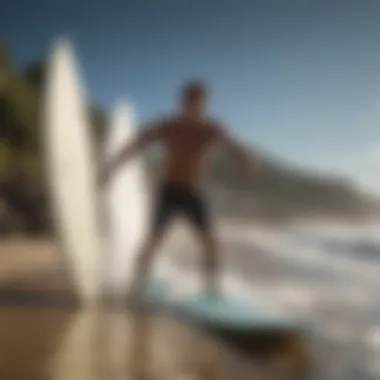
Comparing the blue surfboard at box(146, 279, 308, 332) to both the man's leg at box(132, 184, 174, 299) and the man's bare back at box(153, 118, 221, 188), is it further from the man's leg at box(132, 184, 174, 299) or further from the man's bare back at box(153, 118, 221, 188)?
the man's bare back at box(153, 118, 221, 188)

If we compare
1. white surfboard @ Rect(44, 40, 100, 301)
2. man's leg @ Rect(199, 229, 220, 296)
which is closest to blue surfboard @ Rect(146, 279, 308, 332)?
man's leg @ Rect(199, 229, 220, 296)

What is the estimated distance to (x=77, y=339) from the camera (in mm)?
1274

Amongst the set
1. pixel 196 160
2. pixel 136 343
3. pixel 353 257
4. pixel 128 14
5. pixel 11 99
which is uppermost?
pixel 128 14

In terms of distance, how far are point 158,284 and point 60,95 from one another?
37 cm

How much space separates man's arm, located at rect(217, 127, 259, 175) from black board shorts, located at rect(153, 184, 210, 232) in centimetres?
10

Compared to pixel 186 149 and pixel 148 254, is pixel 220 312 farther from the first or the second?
pixel 186 149

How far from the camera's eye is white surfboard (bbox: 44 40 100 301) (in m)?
1.31

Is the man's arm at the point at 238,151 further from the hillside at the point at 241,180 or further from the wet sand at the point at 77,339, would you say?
the wet sand at the point at 77,339

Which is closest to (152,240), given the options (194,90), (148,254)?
(148,254)

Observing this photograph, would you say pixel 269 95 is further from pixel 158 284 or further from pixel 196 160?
pixel 158 284

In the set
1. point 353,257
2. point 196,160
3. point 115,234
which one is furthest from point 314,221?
point 115,234

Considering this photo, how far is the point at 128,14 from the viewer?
1347 mm

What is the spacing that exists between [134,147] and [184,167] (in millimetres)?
94

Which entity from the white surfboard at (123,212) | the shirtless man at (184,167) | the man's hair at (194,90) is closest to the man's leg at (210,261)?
the shirtless man at (184,167)
